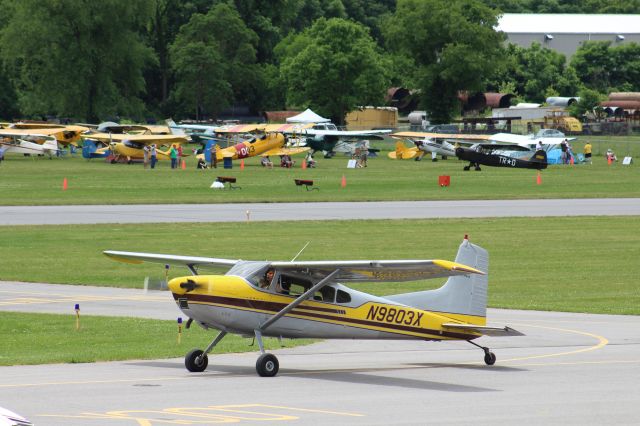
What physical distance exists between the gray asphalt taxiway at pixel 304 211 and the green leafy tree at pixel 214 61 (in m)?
75.9

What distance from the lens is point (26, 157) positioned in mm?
95375

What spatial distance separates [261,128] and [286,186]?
3072cm

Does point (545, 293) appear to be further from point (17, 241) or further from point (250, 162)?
point (250, 162)

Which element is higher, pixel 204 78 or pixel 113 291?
pixel 204 78

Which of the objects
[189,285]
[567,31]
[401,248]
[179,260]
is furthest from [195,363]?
[567,31]

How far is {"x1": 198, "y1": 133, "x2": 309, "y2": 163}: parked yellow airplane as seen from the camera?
81.6 meters

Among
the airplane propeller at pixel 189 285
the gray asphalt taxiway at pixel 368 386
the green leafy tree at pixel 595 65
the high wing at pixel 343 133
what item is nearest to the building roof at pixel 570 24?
the green leafy tree at pixel 595 65

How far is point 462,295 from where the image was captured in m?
20.2

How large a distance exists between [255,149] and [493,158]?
16449 millimetres

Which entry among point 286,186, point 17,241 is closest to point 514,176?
point 286,186

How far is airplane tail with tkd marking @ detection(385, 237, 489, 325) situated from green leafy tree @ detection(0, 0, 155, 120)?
9429 centimetres

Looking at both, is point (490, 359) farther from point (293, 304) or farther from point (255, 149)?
point (255, 149)

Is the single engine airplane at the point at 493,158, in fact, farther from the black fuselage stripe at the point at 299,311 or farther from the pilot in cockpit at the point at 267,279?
the pilot in cockpit at the point at 267,279

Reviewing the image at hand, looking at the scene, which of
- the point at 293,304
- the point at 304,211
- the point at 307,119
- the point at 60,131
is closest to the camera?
the point at 293,304
